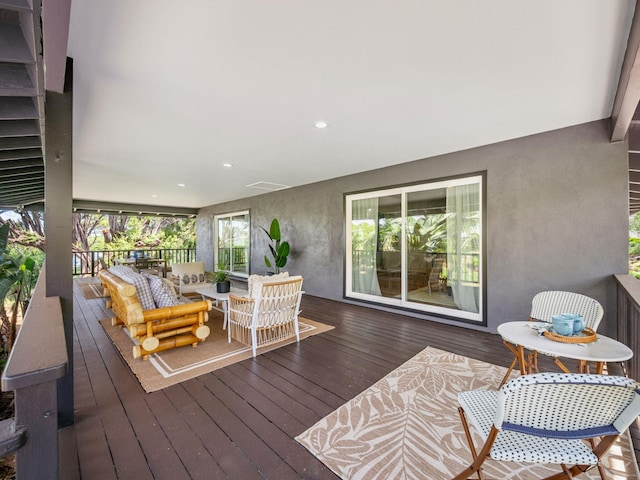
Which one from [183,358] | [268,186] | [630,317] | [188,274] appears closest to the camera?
[630,317]

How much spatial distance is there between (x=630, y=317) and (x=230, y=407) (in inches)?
149

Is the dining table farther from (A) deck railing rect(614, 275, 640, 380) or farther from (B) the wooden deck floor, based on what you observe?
(B) the wooden deck floor

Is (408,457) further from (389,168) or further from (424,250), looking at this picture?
(389,168)

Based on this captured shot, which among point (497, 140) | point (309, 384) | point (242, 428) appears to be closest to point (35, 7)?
point (242, 428)

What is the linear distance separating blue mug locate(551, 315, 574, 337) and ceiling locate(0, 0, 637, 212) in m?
1.97

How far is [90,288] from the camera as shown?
7.36 meters

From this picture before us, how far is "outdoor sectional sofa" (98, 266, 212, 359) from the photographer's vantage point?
304 cm

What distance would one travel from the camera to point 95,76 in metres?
→ 2.39

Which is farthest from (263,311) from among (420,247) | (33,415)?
(420,247)

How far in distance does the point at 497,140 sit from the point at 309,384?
4.01m

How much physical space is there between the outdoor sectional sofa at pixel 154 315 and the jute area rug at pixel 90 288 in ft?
12.3

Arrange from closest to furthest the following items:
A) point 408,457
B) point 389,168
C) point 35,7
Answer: point 35,7
point 408,457
point 389,168

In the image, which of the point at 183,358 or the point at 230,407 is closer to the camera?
the point at 230,407

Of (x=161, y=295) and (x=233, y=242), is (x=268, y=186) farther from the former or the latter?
(x=161, y=295)
